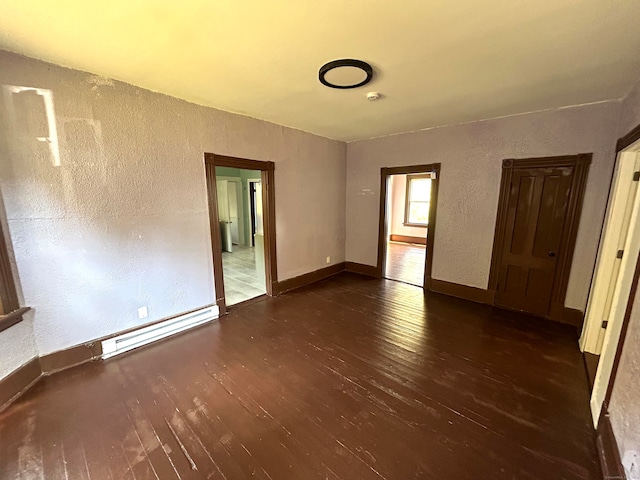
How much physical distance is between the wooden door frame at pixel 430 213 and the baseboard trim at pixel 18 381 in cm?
449

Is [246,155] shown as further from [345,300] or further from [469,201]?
[469,201]

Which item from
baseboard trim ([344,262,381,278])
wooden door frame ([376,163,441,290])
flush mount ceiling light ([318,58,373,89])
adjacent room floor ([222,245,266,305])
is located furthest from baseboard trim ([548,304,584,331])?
adjacent room floor ([222,245,266,305])

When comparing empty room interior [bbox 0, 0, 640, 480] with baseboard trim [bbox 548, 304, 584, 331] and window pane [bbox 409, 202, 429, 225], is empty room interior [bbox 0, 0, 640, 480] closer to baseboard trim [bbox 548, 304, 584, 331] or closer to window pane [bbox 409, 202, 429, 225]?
baseboard trim [bbox 548, 304, 584, 331]

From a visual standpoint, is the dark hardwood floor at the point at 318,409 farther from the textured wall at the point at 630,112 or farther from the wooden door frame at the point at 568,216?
the textured wall at the point at 630,112

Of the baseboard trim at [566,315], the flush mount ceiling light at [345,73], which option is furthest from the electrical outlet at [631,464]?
the flush mount ceiling light at [345,73]

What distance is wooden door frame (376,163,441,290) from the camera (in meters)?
4.09

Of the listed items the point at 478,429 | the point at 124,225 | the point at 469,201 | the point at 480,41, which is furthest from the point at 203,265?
the point at 469,201

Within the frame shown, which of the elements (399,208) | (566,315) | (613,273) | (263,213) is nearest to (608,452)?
(613,273)

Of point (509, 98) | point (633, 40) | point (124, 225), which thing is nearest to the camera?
point (633, 40)

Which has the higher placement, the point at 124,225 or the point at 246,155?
the point at 246,155

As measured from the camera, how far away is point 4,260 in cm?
197

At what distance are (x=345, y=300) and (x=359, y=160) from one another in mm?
2608

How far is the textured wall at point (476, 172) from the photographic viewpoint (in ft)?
9.53

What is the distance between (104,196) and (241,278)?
282 centimetres
